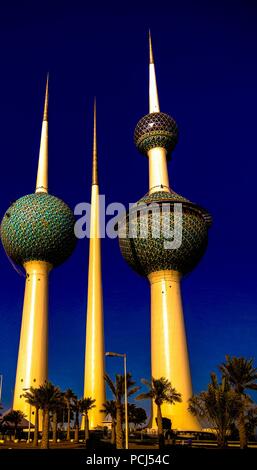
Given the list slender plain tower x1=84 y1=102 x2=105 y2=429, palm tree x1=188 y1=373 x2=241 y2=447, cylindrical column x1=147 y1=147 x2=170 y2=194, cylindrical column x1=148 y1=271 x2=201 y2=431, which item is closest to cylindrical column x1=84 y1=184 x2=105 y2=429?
slender plain tower x1=84 y1=102 x2=105 y2=429

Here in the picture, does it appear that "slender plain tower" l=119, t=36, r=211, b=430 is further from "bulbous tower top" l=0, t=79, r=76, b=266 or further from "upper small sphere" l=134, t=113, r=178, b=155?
"bulbous tower top" l=0, t=79, r=76, b=266

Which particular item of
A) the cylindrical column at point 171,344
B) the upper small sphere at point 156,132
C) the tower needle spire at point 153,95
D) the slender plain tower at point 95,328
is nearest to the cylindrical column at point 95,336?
the slender plain tower at point 95,328

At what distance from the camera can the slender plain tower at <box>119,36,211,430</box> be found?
217 feet

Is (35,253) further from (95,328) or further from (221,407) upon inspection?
(221,407)

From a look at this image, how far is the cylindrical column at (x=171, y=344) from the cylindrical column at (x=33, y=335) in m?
16.8

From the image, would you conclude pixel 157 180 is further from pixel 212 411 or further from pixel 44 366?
pixel 212 411

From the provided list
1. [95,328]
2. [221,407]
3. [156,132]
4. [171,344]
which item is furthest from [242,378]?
[156,132]

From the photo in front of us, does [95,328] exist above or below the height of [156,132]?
below

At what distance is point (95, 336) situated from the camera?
74.2 metres

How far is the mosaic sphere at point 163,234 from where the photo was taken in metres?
72.3

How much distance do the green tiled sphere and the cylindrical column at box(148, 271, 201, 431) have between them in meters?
17.0

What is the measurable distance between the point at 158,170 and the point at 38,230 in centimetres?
2213

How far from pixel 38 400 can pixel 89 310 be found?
27.8 meters

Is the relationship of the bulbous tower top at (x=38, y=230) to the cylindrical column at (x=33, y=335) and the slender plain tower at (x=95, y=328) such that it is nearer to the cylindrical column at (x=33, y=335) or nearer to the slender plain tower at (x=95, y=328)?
the cylindrical column at (x=33, y=335)
